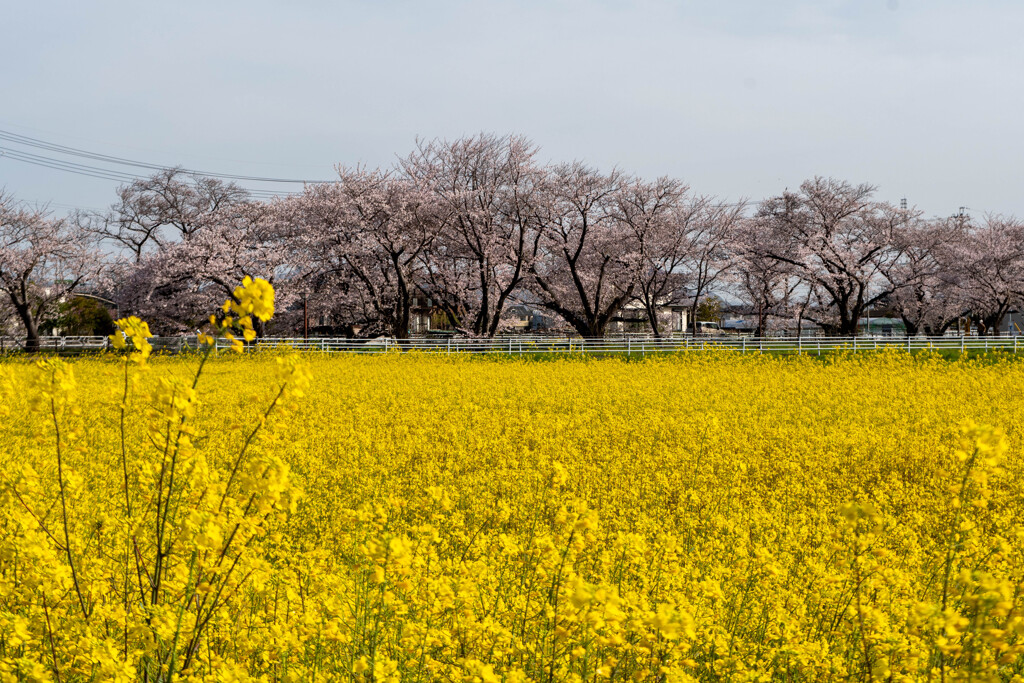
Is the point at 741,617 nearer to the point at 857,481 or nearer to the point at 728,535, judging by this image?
the point at 728,535

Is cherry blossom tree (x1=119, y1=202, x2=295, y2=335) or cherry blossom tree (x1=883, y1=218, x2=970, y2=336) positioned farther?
cherry blossom tree (x1=883, y1=218, x2=970, y2=336)

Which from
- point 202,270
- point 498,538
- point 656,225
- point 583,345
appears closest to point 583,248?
point 656,225

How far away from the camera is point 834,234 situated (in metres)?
39.2

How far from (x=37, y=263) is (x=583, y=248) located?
23.8 metres

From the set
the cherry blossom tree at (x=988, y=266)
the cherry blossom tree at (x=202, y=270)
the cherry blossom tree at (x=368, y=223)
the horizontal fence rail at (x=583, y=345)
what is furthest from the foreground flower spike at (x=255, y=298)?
the cherry blossom tree at (x=988, y=266)

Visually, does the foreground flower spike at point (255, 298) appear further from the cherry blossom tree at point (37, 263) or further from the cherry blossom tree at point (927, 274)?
the cherry blossom tree at point (927, 274)

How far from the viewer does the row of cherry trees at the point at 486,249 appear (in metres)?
33.9

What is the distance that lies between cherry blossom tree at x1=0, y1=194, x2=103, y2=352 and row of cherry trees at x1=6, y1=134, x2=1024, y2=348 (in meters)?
0.09

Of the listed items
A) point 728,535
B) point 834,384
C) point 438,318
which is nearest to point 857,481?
point 728,535

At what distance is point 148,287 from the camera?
3644 cm

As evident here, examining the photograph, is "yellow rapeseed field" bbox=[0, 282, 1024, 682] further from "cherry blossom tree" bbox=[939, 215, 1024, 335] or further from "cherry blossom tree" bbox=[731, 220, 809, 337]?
"cherry blossom tree" bbox=[939, 215, 1024, 335]

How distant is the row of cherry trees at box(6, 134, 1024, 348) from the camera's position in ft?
111

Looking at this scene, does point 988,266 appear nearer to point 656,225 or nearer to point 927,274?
point 927,274

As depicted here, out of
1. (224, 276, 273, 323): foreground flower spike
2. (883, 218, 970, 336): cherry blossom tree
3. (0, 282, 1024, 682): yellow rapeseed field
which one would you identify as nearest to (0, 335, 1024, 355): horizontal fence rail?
(883, 218, 970, 336): cherry blossom tree
